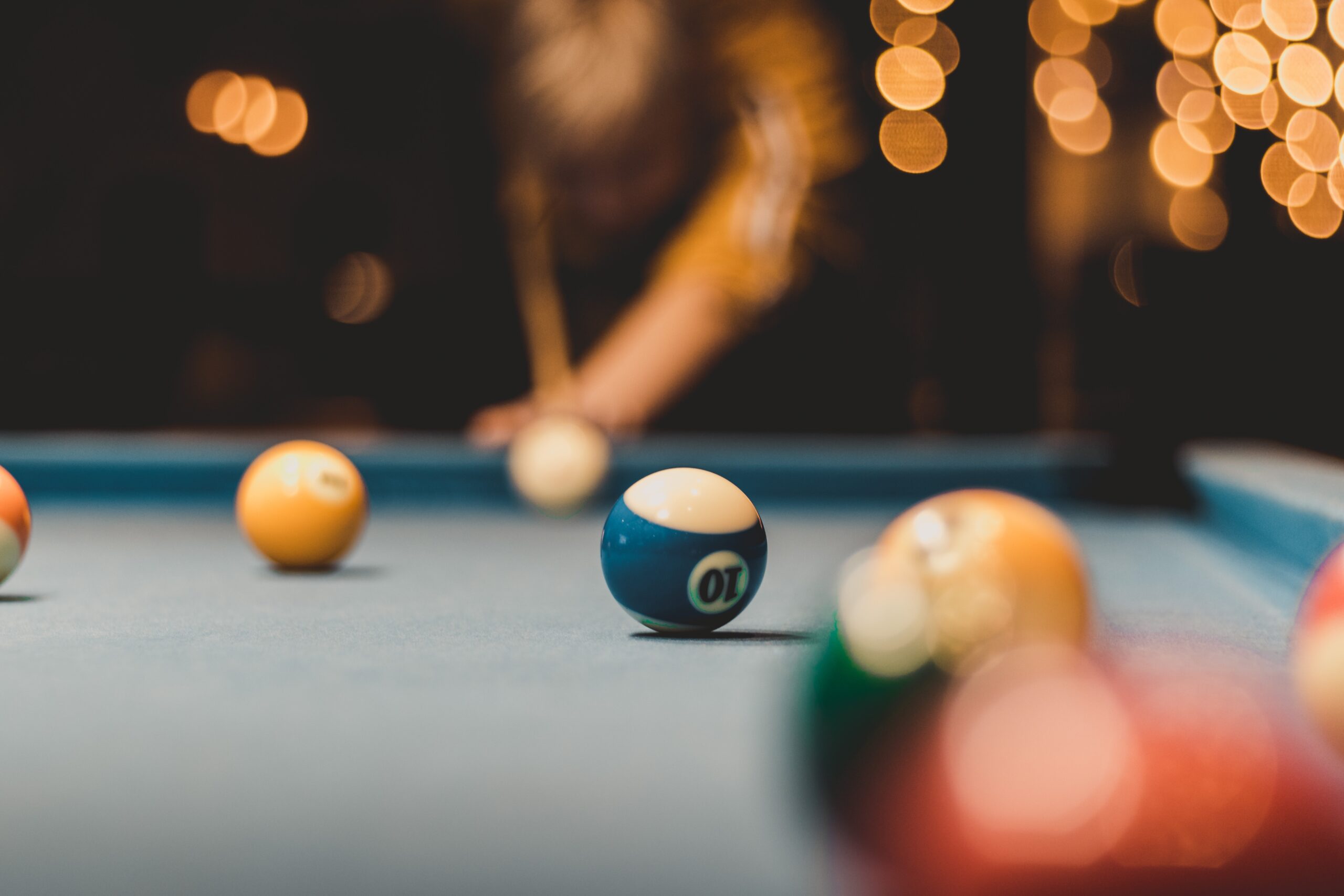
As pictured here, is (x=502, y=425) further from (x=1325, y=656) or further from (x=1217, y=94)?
(x=1217, y=94)

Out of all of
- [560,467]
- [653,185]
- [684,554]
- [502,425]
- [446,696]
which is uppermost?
[653,185]

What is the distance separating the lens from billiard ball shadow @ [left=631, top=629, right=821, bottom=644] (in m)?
1.83

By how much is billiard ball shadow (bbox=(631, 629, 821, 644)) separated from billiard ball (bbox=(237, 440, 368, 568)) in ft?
2.98

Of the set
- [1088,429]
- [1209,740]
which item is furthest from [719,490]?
[1088,429]

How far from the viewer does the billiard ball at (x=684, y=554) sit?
1.86 metres

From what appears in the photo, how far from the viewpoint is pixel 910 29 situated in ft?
24.7

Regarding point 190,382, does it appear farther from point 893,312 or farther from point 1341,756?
point 1341,756

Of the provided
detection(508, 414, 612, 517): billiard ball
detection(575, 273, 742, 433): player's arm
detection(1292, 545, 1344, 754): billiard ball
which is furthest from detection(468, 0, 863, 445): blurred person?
detection(1292, 545, 1344, 754): billiard ball

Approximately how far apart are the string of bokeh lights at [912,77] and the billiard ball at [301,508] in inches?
209

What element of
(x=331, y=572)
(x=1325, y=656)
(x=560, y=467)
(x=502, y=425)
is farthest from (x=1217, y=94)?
(x=1325, y=656)

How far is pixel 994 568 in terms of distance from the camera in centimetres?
143

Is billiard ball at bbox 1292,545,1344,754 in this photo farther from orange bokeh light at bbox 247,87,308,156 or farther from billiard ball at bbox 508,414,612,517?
orange bokeh light at bbox 247,87,308,156

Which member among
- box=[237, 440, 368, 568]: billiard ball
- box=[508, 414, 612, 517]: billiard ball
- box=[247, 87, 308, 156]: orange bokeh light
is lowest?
box=[237, 440, 368, 568]: billiard ball

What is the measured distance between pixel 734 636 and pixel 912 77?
20.2ft
